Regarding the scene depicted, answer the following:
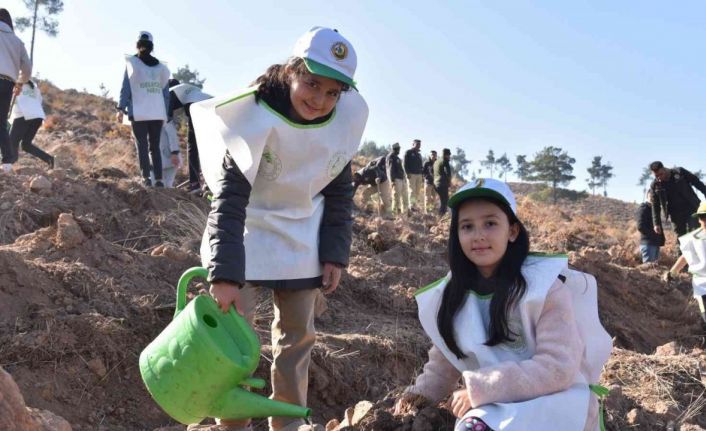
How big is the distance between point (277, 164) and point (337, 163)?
258mm

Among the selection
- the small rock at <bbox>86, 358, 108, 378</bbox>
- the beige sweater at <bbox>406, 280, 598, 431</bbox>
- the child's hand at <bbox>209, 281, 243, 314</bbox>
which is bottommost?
the small rock at <bbox>86, 358, 108, 378</bbox>

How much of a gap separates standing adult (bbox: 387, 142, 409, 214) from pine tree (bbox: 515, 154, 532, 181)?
46208 mm

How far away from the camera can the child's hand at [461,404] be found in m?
2.21

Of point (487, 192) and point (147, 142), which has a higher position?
point (147, 142)

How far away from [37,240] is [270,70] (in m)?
2.84

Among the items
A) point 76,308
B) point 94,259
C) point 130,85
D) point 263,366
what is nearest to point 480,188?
point 263,366

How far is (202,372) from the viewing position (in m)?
2.13

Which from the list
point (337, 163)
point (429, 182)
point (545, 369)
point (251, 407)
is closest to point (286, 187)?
point (337, 163)

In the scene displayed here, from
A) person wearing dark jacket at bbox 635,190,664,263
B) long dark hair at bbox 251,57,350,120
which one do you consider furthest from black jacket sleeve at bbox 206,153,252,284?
person wearing dark jacket at bbox 635,190,664,263

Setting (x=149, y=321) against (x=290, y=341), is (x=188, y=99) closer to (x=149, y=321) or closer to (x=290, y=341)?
(x=149, y=321)

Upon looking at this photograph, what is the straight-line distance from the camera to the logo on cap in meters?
2.39


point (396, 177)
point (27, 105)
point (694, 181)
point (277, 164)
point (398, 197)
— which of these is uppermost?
point (27, 105)

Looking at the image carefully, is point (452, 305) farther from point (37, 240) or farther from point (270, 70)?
point (37, 240)

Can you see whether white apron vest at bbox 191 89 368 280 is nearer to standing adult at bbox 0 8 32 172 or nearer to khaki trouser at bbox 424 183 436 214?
standing adult at bbox 0 8 32 172
